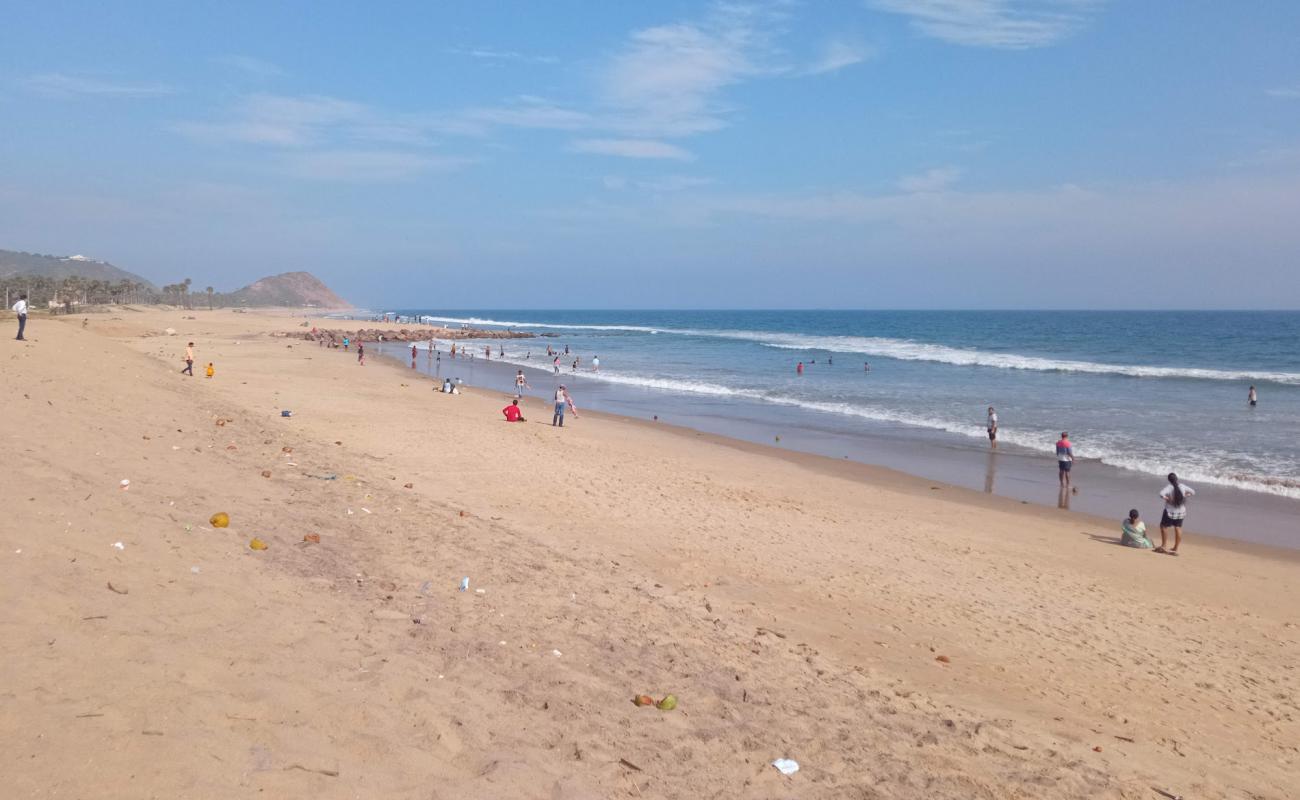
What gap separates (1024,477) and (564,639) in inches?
610

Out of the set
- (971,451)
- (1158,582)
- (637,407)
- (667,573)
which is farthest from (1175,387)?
(667,573)

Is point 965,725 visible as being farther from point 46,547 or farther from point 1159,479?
point 1159,479

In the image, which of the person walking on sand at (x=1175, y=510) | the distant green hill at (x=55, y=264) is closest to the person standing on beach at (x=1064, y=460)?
the person walking on sand at (x=1175, y=510)

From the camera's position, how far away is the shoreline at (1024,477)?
15.1 m

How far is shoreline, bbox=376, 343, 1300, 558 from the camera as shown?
15.1 metres

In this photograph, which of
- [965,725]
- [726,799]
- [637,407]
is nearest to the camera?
[726,799]

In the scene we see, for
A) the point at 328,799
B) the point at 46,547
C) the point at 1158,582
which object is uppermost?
the point at 46,547

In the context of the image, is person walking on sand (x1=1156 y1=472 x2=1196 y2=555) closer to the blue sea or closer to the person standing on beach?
the person standing on beach

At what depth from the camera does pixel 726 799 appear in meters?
4.57

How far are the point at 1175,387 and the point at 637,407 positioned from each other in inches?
1082

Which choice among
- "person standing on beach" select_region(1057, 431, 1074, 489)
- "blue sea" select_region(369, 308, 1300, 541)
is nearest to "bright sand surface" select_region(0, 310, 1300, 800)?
"person standing on beach" select_region(1057, 431, 1074, 489)

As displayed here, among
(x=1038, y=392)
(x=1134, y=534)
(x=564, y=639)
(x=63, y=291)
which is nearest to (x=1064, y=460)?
(x=1134, y=534)

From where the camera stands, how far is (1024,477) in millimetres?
18828

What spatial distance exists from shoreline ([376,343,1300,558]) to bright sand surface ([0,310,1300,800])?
196cm
